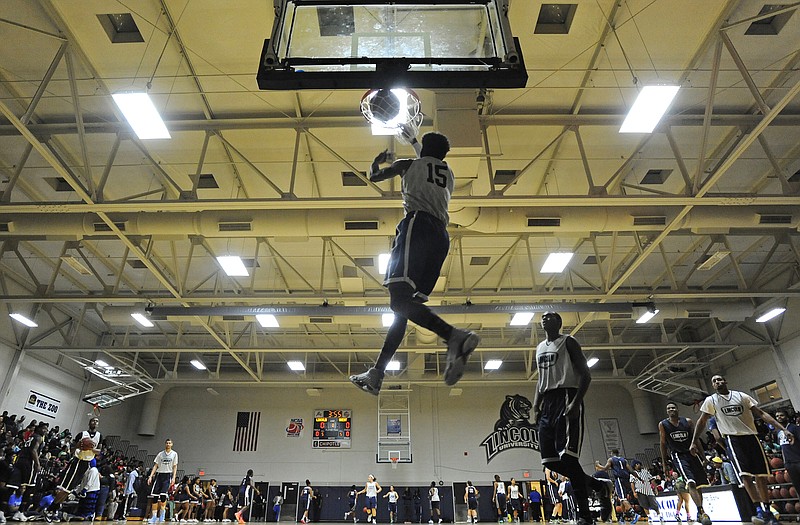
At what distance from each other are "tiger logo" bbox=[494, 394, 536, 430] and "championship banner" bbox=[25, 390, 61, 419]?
20730mm

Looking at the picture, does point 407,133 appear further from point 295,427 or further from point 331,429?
point 295,427

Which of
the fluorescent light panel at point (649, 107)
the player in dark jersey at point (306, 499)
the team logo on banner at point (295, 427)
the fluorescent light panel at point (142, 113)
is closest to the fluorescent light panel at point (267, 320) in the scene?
the fluorescent light panel at point (142, 113)

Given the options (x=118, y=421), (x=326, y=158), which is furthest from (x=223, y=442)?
(x=326, y=158)

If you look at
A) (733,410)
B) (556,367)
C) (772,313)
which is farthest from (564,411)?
(772,313)

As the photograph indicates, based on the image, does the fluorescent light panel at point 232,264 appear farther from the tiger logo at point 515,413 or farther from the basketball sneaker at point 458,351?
the tiger logo at point 515,413

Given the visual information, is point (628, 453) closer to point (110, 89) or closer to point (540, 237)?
point (540, 237)

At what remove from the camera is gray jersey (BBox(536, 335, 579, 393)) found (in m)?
4.41

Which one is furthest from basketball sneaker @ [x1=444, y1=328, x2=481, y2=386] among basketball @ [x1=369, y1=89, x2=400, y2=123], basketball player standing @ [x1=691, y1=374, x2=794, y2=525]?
basketball player standing @ [x1=691, y1=374, x2=794, y2=525]

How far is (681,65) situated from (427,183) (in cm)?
874

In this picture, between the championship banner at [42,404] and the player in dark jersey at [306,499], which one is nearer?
the championship banner at [42,404]

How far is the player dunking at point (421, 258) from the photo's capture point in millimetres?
3383

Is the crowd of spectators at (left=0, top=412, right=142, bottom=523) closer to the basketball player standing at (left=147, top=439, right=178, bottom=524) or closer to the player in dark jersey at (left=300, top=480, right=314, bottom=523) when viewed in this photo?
the basketball player standing at (left=147, top=439, right=178, bottom=524)

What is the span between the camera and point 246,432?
86.0 feet

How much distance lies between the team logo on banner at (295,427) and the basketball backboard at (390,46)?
25.0 metres
